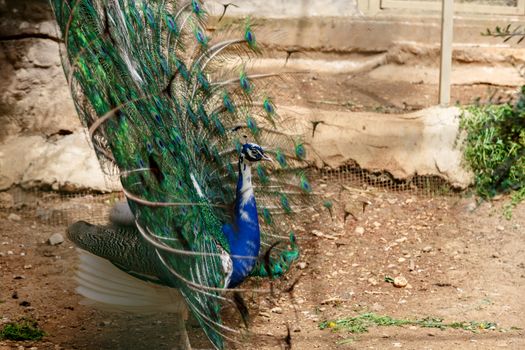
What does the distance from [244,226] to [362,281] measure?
1504 millimetres

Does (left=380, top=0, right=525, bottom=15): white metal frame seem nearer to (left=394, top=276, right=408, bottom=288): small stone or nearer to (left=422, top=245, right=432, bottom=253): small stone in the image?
(left=422, top=245, right=432, bottom=253): small stone

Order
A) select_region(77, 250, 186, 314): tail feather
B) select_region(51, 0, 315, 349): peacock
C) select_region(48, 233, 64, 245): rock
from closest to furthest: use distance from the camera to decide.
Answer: select_region(51, 0, 315, 349): peacock → select_region(77, 250, 186, 314): tail feather → select_region(48, 233, 64, 245): rock

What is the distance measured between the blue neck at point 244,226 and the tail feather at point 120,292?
0.39 m

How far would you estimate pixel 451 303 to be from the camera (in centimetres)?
511

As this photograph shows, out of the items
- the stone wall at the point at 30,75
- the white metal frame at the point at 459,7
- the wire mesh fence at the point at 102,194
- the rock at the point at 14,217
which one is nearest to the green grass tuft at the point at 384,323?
the wire mesh fence at the point at 102,194

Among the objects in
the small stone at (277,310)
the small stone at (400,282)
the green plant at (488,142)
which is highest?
the green plant at (488,142)

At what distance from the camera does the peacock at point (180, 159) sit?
3.76 meters

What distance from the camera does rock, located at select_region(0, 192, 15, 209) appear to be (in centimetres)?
649

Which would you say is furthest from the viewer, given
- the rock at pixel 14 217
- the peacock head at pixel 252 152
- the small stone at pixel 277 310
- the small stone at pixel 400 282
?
the rock at pixel 14 217

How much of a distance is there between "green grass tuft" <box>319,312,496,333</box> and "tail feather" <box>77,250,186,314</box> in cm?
100

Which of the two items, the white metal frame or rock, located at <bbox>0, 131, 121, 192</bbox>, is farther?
the white metal frame

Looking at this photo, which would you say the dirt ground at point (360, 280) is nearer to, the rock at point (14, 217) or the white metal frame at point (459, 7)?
the rock at point (14, 217)

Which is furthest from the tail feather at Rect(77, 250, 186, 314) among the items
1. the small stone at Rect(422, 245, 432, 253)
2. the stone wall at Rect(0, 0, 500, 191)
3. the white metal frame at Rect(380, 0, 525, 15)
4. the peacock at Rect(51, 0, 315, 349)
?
the white metal frame at Rect(380, 0, 525, 15)

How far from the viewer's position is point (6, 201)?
6496mm
